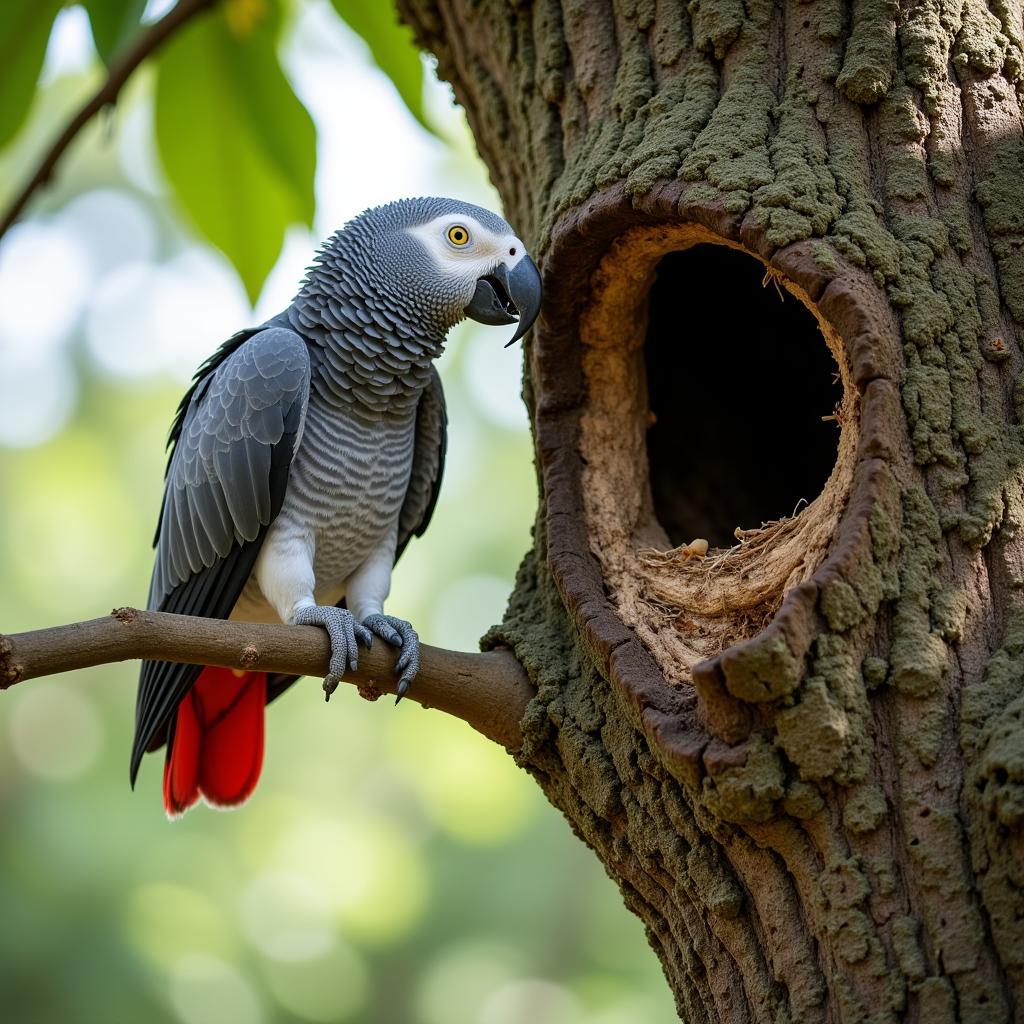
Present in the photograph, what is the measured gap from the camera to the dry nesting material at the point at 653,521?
196cm

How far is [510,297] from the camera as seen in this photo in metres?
2.45

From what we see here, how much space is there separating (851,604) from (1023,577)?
0.31 meters

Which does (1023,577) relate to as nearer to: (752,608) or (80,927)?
(752,608)

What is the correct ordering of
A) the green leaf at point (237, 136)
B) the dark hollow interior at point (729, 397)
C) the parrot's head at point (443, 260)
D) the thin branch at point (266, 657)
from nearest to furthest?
the thin branch at point (266, 657), the parrot's head at point (443, 260), the green leaf at point (237, 136), the dark hollow interior at point (729, 397)

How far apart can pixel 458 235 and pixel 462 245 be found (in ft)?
0.10

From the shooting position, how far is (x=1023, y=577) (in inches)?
67.4

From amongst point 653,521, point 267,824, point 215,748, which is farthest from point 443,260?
point 267,824

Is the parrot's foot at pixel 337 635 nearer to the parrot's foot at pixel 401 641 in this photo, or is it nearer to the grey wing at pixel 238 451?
the parrot's foot at pixel 401 641

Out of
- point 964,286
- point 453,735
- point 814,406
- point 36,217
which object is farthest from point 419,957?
point 964,286

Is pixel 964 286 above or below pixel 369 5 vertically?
below

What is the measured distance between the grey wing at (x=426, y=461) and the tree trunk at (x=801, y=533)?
0.61 metres

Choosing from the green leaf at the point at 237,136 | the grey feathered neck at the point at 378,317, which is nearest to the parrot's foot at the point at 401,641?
the grey feathered neck at the point at 378,317

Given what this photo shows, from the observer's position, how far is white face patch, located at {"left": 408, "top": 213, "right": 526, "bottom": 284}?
2578mm

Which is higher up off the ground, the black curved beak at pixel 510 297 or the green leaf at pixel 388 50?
the green leaf at pixel 388 50
